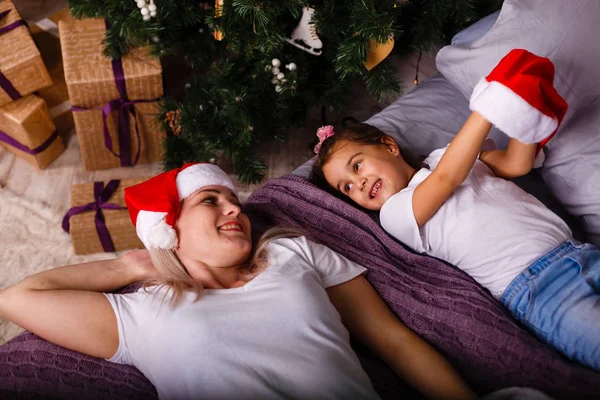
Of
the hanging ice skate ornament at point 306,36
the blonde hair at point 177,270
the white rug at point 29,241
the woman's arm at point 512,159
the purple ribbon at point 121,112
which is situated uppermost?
the hanging ice skate ornament at point 306,36

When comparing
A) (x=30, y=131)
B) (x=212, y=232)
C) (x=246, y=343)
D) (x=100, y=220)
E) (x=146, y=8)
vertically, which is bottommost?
(x=100, y=220)

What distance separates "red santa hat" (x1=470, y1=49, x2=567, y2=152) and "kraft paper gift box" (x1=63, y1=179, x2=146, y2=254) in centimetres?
132

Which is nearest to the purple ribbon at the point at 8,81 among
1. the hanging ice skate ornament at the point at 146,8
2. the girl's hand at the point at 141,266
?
the hanging ice skate ornament at the point at 146,8

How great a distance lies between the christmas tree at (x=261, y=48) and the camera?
1.73 meters

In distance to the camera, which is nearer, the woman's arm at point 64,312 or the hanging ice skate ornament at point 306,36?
the woman's arm at point 64,312

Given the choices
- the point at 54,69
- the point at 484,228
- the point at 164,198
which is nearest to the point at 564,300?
the point at 484,228

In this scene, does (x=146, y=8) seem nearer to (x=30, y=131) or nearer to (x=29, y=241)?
(x=30, y=131)

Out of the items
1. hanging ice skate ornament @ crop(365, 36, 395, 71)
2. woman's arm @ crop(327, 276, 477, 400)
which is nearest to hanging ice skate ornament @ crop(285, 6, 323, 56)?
hanging ice skate ornament @ crop(365, 36, 395, 71)

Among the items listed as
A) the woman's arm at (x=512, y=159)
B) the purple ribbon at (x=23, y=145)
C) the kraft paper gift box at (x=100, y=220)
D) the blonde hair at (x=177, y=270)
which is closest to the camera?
the blonde hair at (x=177, y=270)

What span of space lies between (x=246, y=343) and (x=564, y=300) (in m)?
0.72

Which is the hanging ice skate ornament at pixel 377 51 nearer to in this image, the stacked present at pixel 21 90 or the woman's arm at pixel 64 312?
the woman's arm at pixel 64 312

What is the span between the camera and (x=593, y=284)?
4.14ft

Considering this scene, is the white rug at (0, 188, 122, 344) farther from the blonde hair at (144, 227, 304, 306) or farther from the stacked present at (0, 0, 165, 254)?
the blonde hair at (144, 227, 304, 306)

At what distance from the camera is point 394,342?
125cm
